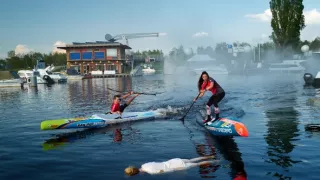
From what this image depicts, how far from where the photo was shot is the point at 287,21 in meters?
65.2

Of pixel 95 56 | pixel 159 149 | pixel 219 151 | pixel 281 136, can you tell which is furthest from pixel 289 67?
pixel 159 149

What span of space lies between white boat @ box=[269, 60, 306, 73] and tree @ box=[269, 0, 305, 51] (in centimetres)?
389

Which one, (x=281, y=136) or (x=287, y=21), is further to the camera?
(x=287, y=21)

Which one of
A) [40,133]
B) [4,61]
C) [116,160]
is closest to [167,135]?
[116,160]

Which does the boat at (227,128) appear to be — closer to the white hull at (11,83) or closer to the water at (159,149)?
the water at (159,149)

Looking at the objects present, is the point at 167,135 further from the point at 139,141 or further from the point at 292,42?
the point at 292,42

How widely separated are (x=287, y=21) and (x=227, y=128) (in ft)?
198

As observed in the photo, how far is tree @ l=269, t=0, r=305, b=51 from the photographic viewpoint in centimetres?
6456

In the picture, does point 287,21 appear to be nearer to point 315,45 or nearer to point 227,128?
point 315,45

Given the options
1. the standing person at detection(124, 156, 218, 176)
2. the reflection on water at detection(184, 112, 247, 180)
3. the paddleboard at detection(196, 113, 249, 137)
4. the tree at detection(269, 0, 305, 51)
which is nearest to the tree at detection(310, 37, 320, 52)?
the tree at detection(269, 0, 305, 51)

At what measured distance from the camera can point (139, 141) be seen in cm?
1334

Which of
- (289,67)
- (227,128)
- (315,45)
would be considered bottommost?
(227,128)

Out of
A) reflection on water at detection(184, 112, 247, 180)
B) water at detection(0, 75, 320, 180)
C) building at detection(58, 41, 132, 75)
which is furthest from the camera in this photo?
building at detection(58, 41, 132, 75)

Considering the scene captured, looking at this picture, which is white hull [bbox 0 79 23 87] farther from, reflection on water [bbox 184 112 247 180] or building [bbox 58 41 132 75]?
reflection on water [bbox 184 112 247 180]
